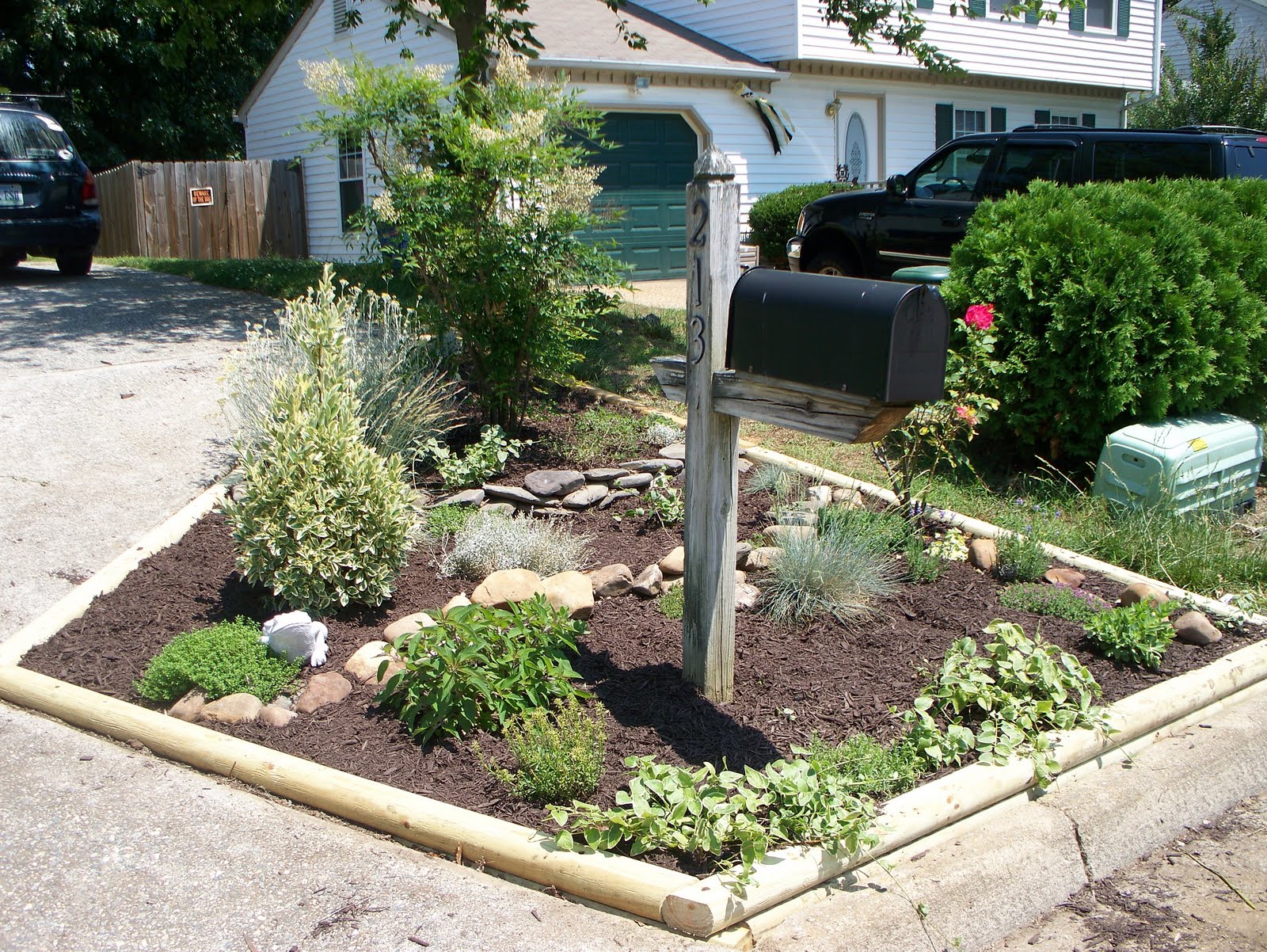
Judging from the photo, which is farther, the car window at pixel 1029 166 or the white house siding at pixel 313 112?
the white house siding at pixel 313 112

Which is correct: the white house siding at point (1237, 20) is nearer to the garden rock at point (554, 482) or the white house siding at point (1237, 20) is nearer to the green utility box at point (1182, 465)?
the green utility box at point (1182, 465)

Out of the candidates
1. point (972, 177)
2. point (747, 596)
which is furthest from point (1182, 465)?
point (972, 177)

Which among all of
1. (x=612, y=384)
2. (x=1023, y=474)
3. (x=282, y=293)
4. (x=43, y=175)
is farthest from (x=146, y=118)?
(x=1023, y=474)

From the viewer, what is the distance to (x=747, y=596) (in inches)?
192

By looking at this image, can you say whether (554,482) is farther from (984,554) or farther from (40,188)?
(40,188)

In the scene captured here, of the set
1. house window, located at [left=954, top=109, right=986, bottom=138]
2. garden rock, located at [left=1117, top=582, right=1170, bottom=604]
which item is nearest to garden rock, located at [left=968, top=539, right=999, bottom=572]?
garden rock, located at [left=1117, top=582, right=1170, bottom=604]

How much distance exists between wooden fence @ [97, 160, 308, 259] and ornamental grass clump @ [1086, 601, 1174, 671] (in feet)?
59.0

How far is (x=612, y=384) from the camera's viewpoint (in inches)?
323

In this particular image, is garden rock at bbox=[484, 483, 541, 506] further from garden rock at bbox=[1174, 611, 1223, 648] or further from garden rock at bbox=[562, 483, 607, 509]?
garden rock at bbox=[1174, 611, 1223, 648]

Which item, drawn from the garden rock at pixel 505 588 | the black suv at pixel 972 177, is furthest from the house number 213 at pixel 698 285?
the black suv at pixel 972 177

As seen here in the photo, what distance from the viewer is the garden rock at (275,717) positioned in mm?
3965

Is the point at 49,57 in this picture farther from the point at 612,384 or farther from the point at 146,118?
the point at 612,384

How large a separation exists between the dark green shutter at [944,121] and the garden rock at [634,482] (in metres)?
16.6

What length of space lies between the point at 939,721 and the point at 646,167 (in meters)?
13.9
